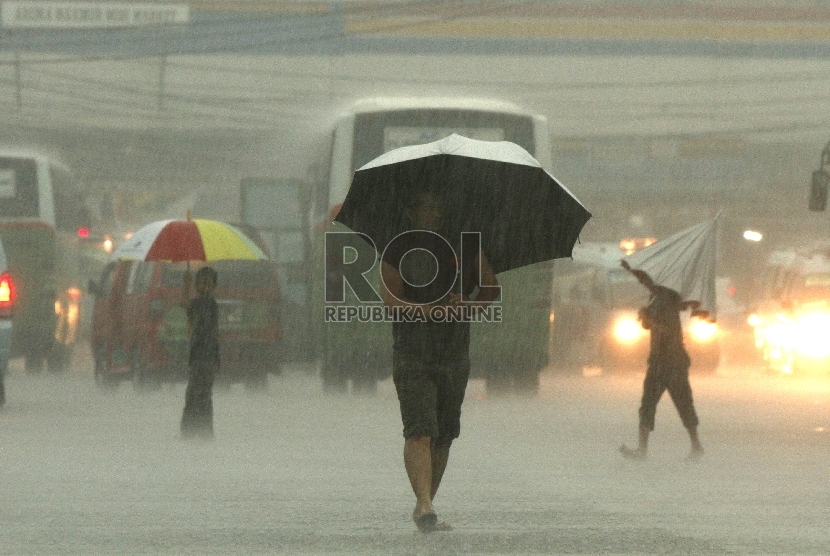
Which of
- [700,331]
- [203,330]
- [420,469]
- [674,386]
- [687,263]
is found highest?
[687,263]

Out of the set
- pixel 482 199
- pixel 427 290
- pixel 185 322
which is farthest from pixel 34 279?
pixel 427 290

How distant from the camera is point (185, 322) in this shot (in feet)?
62.9

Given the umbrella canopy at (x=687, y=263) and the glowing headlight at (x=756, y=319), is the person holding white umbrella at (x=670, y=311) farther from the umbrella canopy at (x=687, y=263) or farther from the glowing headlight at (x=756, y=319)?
the glowing headlight at (x=756, y=319)

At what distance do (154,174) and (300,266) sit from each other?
2245cm

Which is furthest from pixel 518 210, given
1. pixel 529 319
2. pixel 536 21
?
pixel 536 21

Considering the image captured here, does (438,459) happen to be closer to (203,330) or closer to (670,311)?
(670,311)

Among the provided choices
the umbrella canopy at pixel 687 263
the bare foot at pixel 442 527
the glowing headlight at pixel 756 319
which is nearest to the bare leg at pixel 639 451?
the umbrella canopy at pixel 687 263

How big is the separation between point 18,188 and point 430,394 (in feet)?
57.6

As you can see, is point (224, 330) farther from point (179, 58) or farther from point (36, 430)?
point (179, 58)

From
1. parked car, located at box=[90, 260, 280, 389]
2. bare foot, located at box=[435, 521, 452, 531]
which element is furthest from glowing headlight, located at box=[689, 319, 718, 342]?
bare foot, located at box=[435, 521, 452, 531]

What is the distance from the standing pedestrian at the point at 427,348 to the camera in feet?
27.4

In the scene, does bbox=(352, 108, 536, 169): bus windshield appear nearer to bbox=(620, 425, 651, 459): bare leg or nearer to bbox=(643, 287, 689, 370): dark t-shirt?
bbox=(643, 287, 689, 370): dark t-shirt

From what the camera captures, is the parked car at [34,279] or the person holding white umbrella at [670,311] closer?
the person holding white umbrella at [670,311]

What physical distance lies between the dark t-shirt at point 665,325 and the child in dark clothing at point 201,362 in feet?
A: 11.9
